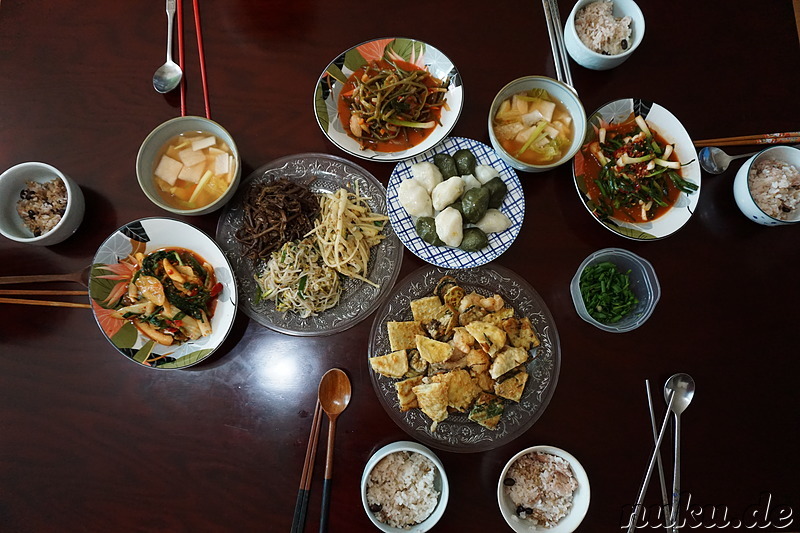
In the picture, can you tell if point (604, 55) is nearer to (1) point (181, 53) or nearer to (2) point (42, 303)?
(1) point (181, 53)

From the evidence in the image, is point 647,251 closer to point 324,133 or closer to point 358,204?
point 358,204

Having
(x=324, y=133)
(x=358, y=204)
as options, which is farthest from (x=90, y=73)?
(x=358, y=204)

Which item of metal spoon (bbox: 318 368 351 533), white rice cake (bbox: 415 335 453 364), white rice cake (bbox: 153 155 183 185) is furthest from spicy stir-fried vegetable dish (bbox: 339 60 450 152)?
metal spoon (bbox: 318 368 351 533)

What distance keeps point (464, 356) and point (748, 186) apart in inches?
59.6

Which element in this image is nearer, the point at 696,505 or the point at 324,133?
the point at 696,505

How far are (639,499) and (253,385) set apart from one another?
1.74 metres

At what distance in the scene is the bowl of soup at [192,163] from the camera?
6.80ft

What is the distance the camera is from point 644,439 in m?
2.07

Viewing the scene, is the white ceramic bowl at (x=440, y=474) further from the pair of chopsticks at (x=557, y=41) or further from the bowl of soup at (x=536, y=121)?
the pair of chopsticks at (x=557, y=41)

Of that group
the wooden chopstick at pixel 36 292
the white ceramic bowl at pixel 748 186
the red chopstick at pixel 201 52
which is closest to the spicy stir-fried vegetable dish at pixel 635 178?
the white ceramic bowl at pixel 748 186

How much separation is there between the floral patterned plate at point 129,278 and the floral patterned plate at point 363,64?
76 centimetres

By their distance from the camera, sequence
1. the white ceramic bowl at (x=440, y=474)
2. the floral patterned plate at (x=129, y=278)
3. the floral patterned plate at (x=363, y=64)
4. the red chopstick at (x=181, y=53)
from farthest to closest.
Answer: the red chopstick at (x=181, y=53) → the floral patterned plate at (x=363, y=64) → the floral patterned plate at (x=129, y=278) → the white ceramic bowl at (x=440, y=474)

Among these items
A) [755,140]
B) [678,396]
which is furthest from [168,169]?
[755,140]

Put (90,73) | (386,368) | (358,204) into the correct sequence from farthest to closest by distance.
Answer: (90,73), (358,204), (386,368)
